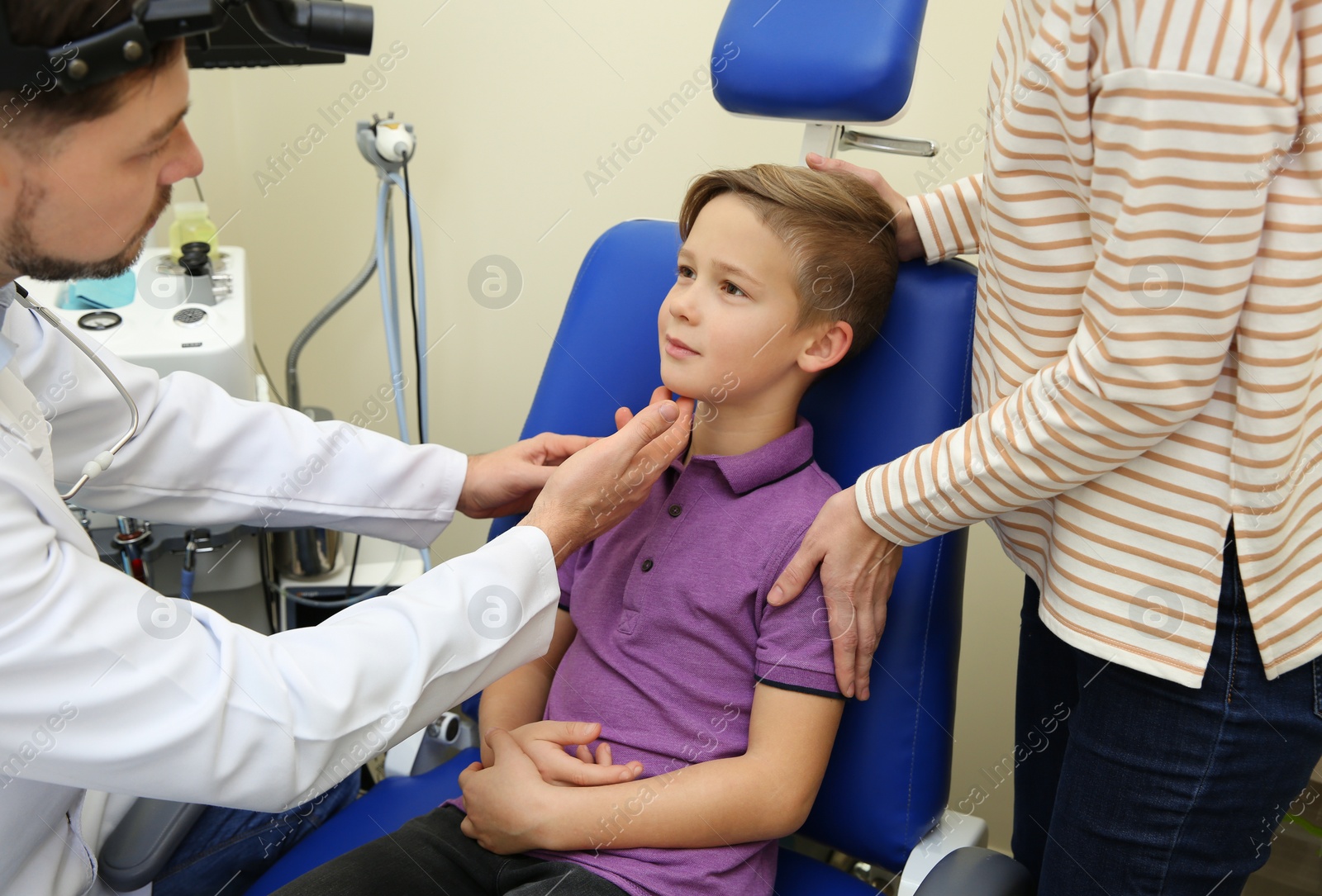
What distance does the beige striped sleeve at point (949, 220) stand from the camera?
3.58ft

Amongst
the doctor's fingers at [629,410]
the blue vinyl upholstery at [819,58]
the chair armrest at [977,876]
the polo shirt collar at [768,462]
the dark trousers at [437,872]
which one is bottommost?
the dark trousers at [437,872]

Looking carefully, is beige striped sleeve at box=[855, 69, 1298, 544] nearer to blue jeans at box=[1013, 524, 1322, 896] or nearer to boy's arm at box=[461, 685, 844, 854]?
blue jeans at box=[1013, 524, 1322, 896]

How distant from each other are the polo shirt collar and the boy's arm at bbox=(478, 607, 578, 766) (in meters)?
0.26

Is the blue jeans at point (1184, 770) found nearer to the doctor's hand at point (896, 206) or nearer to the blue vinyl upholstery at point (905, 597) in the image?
the blue vinyl upholstery at point (905, 597)

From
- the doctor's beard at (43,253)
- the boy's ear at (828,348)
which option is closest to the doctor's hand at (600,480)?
the boy's ear at (828,348)

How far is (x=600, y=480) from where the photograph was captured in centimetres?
102

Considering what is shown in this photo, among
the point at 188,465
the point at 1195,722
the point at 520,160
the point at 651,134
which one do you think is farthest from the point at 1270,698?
the point at 520,160

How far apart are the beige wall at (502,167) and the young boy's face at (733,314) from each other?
2.45ft

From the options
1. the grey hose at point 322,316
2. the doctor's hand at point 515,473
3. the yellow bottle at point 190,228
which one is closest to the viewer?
the doctor's hand at point 515,473

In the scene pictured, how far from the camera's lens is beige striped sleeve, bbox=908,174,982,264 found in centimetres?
109

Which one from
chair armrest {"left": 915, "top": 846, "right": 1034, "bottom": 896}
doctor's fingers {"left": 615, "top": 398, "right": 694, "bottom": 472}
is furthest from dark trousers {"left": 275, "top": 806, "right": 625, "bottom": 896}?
doctor's fingers {"left": 615, "top": 398, "right": 694, "bottom": 472}

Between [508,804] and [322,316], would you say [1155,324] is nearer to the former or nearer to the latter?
[508,804]

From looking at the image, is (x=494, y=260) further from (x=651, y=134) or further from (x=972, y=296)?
(x=972, y=296)

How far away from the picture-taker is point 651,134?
74.7 inches
